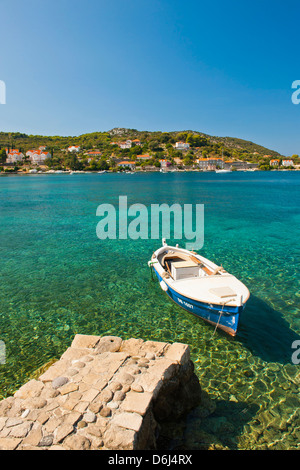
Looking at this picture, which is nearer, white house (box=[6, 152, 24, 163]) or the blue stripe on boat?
the blue stripe on boat

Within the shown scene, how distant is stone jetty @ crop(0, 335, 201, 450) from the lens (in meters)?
4.12

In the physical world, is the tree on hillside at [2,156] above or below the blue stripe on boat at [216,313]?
above

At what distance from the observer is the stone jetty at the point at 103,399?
4117 mm

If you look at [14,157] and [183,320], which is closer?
[183,320]

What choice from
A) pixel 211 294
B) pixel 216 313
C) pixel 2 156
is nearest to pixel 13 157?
pixel 2 156

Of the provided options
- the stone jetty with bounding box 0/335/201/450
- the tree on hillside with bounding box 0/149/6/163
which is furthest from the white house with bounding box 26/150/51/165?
the stone jetty with bounding box 0/335/201/450

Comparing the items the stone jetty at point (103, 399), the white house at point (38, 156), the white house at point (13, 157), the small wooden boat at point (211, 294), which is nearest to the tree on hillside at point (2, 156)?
the white house at point (13, 157)

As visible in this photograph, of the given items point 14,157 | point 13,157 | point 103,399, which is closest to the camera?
point 103,399

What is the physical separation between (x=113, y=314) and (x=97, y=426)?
259 inches

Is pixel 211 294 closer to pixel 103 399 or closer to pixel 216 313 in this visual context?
pixel 216 313

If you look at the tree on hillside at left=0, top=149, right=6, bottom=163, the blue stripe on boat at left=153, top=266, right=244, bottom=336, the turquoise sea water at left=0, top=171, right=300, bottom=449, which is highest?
the tree on hillside at left=0, top=149, right=6, bottom=163

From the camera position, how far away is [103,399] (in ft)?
15.6

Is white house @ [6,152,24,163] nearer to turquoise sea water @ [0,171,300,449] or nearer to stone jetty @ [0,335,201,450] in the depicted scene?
turquoise sea water @ [0,171,300,449]

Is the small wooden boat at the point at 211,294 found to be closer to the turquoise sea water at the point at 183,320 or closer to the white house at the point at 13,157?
the turquoise sea water at the point at 183,320
